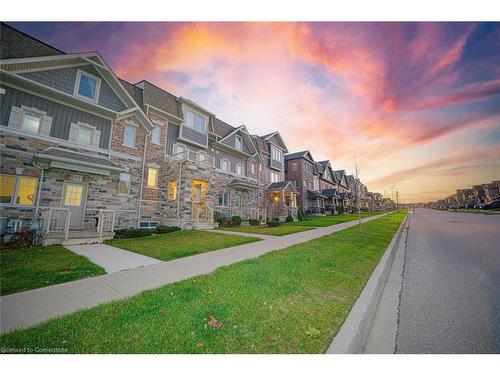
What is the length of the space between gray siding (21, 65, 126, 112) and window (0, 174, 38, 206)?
4889 millimetres

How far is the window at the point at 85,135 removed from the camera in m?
11.6

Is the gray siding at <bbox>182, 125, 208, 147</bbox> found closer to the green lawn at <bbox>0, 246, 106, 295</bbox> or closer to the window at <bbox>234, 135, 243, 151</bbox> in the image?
the window at <bbox>234, 135, 243, 151</bbox>

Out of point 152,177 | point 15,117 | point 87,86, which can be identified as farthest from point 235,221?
point 15,117

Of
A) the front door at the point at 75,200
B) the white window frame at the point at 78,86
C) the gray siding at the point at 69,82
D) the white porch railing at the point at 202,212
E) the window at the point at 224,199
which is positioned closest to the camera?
the gray siding at the point at 69,82

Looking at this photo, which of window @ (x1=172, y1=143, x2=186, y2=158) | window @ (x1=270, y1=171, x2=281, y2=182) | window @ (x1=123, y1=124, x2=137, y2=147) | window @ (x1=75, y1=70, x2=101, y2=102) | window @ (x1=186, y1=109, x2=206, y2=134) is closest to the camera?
window @ (x1=75, y1=70, x2=101, y2=102)

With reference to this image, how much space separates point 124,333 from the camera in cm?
255

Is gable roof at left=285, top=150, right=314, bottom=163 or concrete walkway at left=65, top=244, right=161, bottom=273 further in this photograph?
gable roof at left=285, top=150, right=314, bottom=163

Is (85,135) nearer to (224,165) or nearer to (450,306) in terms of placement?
(224,165)

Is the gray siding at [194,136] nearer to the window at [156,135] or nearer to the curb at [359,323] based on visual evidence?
the window at [156,135]

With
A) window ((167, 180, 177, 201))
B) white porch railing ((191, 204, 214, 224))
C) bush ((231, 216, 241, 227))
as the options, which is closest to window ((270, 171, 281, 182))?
bush ((231, 216, 241, 227))

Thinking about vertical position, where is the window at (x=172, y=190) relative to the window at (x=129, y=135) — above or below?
below

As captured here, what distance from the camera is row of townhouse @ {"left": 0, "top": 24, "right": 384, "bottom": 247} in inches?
369

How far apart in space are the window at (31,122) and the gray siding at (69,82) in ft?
5.64

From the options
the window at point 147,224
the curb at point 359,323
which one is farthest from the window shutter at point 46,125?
the curb at point 359,323
